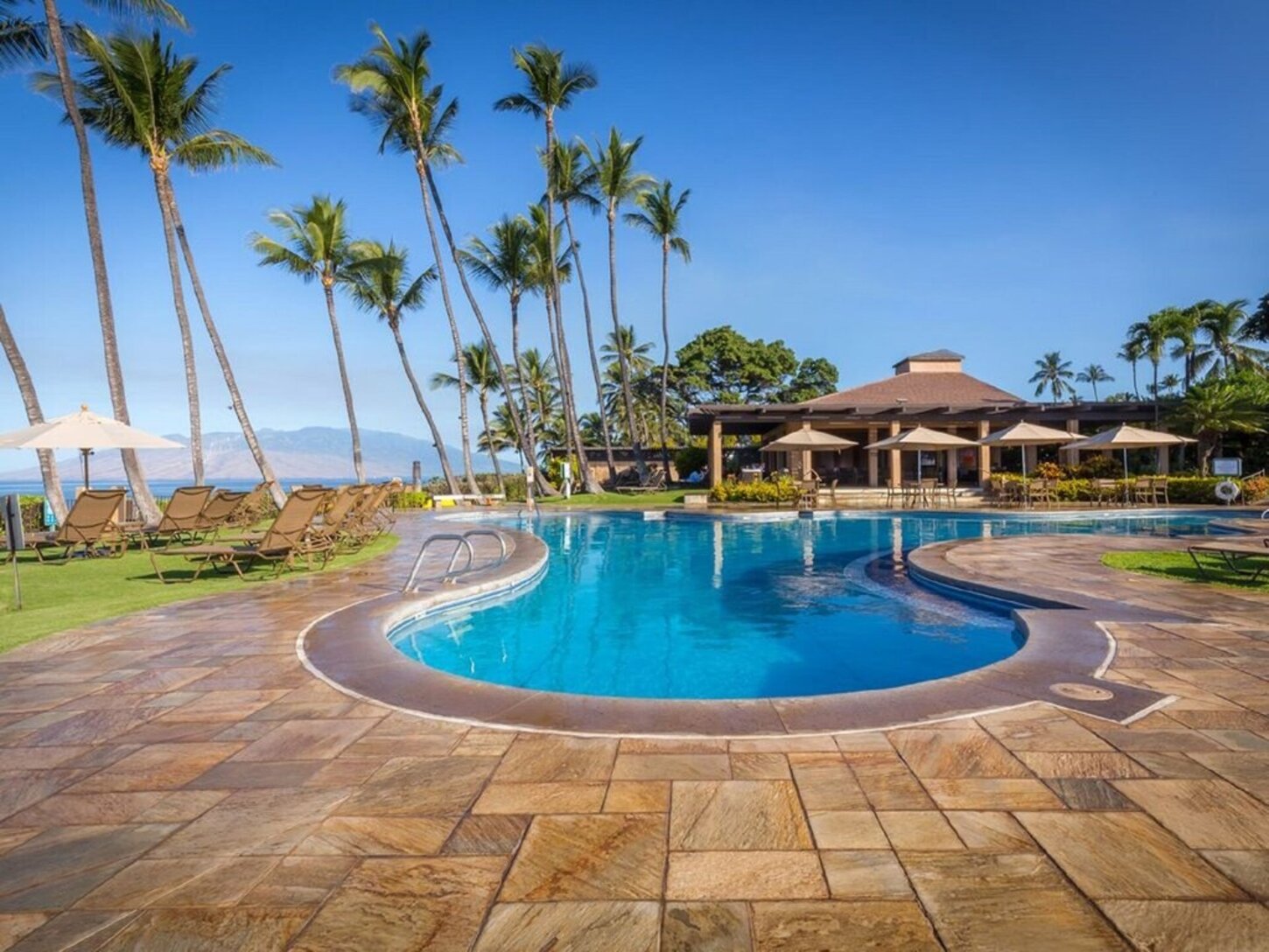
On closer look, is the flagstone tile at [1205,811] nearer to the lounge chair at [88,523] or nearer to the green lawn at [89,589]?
the green lawn at [89,589]

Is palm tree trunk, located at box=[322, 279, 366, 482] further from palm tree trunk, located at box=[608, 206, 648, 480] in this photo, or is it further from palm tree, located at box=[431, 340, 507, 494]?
palm tree, located at box=[431, 340, 507, 494]

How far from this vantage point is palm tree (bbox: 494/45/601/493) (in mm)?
23328

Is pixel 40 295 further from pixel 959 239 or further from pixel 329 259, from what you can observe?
pixel 959 239

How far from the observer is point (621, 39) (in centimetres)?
1334

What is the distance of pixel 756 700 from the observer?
11.8 feet

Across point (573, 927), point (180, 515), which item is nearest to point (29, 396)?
point (180, 515)

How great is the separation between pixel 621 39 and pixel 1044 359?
258 ft

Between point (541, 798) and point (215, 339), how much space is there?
18327mm

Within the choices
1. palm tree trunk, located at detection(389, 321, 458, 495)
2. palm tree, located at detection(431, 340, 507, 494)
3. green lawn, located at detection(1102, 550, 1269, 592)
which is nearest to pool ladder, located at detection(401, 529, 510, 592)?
green lawn, located at detection(1102, 550, 1269, 592)

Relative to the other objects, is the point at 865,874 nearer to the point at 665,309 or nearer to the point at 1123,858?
the point at 1123,858

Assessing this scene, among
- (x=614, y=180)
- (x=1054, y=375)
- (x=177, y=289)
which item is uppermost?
(x=614, y=180)

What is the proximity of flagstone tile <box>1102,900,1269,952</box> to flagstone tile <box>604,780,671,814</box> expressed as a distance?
4.47 feet

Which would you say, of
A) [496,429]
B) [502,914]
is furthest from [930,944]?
[496,429]

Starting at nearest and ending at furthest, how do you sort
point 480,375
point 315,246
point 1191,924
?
1. point 1191,924
2. point 315,246
3. point 480,375
